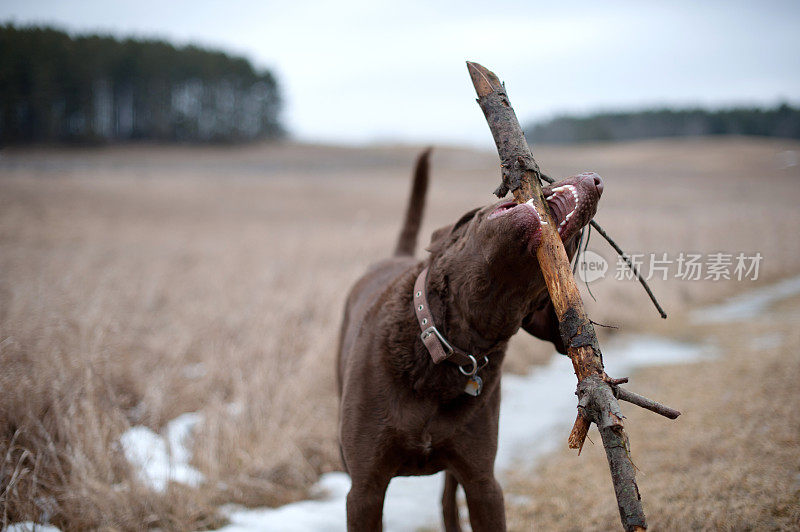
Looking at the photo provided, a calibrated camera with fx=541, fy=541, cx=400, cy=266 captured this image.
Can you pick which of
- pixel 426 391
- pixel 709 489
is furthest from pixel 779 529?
pixel 426 391

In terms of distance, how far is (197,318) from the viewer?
229 inches

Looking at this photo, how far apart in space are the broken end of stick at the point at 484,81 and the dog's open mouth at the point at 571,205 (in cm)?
44

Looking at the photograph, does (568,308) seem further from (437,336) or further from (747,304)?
(747,304)

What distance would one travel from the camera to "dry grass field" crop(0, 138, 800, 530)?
10.2 feet

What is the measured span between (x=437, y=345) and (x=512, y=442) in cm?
256

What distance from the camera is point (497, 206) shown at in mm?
1984

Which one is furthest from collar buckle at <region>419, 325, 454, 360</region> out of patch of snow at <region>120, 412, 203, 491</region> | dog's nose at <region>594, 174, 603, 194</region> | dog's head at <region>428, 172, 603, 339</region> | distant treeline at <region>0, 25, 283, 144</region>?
distant treeline at <region>0, 25, 283, 144</region>

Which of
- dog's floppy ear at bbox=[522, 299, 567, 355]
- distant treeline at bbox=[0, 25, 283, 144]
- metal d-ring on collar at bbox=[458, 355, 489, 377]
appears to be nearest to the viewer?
metal d-ring on collar at bbox=[458, 355, 489, 377]

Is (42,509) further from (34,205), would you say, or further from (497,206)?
(34,205)

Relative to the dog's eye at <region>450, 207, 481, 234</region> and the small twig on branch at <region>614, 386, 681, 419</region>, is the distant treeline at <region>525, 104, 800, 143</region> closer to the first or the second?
the dog's eye at <region>450, 207, 481, 234</region>

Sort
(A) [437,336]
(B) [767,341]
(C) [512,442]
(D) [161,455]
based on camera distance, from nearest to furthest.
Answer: (A) [437,336] → (D) [161,455] → (C) [512,442] → (B) [767,341]

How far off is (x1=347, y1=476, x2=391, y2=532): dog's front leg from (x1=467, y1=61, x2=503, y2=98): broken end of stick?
1604 mm

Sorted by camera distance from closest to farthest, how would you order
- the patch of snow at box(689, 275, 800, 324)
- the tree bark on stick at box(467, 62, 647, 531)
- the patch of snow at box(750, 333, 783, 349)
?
the tree bark on stick at box(467, 62, 647, 531)
the patch of snow at box(750, 333, 783, 349)
the patch of snow at box(689, 275, 800, 324)

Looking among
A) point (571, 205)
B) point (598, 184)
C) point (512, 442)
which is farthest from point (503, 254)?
point (512, 442)
